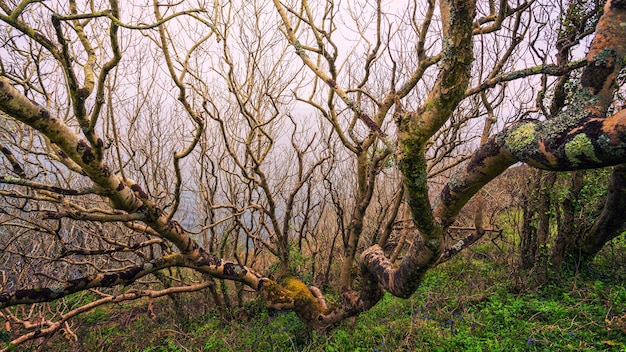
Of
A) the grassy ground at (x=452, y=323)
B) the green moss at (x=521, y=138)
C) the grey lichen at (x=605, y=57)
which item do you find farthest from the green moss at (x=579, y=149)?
the grassy ground at (x=452, y=323)

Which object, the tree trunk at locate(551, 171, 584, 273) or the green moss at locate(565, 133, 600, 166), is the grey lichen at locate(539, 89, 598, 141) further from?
the tree trunk at locate(551, 171, 584, 273)

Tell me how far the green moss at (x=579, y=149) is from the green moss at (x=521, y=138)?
14cm

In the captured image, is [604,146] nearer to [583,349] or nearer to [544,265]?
[583,349]

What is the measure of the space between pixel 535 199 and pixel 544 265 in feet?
2.74

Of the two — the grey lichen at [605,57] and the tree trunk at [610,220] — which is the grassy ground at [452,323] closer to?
the tree trunk at [610,220]

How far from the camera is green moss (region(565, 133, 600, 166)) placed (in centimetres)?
93

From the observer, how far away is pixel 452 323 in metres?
3.54

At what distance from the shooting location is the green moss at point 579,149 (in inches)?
36.6

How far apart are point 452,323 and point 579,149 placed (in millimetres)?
3172

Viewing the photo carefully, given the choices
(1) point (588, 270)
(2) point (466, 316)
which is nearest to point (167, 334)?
(2) point (466, 316)

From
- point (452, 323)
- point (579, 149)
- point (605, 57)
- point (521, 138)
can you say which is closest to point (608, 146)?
point (579, 149)

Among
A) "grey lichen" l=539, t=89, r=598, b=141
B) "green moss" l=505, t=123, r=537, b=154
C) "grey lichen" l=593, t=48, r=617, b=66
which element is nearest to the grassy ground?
"green moss" l=505, t=123, r=537, b=154

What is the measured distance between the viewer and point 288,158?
7.15 meters

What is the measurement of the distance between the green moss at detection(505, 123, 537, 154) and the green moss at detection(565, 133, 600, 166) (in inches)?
5.4
